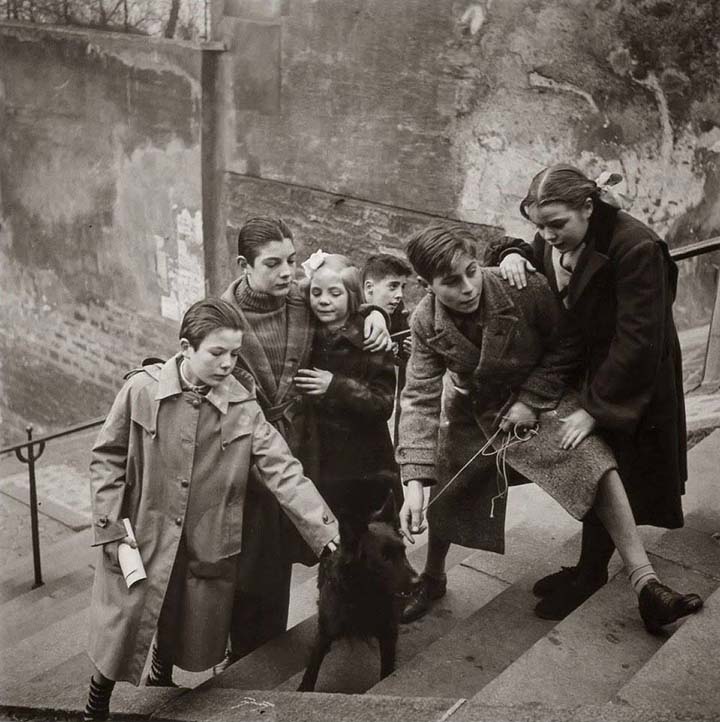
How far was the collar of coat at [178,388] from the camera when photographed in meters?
2.88

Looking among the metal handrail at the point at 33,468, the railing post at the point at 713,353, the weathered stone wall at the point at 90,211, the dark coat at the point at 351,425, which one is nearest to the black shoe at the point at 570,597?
the dark coat at the point at 351,425

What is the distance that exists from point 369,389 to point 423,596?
86 centimetres

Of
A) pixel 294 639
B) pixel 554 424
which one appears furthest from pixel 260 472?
pixel 554 424

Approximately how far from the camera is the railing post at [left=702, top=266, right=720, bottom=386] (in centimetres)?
503

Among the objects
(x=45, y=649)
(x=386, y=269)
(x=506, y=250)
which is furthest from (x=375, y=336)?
(x=45, y=649)

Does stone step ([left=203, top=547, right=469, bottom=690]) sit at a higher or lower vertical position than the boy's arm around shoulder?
lower

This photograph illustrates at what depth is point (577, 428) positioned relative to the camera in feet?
9.78

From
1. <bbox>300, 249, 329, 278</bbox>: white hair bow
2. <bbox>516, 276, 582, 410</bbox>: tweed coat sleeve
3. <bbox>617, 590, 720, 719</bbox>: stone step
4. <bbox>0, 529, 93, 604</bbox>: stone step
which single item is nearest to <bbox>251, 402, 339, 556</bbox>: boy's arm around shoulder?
<bbox>300, 249, 329, 278</bbox>: white hair bow

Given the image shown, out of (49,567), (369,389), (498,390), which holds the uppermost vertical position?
(498,390)

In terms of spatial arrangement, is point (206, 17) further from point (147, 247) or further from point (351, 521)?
point (351, 521)

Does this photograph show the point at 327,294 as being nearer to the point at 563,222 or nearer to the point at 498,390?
the point at 498,390

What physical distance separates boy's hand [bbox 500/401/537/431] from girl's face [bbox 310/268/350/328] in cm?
71

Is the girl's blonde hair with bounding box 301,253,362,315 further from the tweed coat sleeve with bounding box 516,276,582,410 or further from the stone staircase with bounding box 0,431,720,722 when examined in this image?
the stone staircase with bounding box 0,431,720,722

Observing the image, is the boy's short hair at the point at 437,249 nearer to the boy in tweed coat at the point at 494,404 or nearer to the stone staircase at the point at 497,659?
the boy in tweed coat at the point at 494,404
